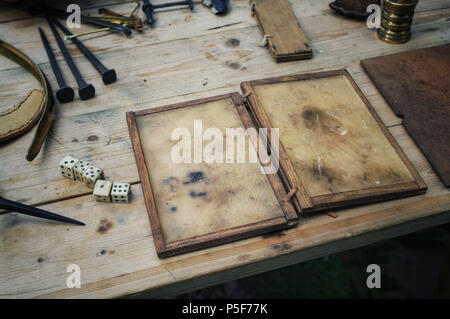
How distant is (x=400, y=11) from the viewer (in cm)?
167

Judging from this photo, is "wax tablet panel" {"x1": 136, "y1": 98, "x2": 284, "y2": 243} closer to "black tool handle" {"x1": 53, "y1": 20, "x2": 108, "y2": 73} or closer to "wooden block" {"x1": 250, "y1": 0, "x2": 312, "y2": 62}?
"black tool handle" {"x1": 53, "y1": 20, "x2": 108, "y2": 73}

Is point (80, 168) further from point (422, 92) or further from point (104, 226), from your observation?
point (422, 92)

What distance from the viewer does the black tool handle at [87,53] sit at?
1.58 meters

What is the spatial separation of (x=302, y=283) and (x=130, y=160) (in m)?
1.44

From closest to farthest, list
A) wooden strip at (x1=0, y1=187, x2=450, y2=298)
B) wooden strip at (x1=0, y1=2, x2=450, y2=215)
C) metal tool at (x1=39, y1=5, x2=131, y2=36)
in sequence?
1. wooden strip at (x1=0, y1=187, x2=450, y2=298)
2. wooden strip at (x1=0, y1=2, x2=450, y2=215)
3. metal tool at (x1=39, y1=5, x2=131, y2=36)

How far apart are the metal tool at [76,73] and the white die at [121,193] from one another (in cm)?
46

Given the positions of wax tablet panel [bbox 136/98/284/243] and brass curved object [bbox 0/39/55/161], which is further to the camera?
brass curved object [bbox 0/39/55/161]

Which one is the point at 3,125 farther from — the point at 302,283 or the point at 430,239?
the point at 430,239

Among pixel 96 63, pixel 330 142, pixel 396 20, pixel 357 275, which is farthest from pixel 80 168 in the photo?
pixel 357 275

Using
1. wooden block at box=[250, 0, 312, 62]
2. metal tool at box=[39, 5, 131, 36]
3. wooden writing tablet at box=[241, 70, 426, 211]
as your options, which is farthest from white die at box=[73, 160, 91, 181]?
wooden block at box=[250, 0, 312, 62]

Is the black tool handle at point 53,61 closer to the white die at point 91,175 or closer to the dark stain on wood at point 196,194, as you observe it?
the white die at point 91,175

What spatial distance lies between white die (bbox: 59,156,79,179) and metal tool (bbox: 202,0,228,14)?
102 cm

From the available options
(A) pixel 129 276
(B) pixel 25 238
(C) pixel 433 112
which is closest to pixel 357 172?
(C) pixel 433 112

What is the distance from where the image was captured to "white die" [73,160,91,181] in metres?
1.23
